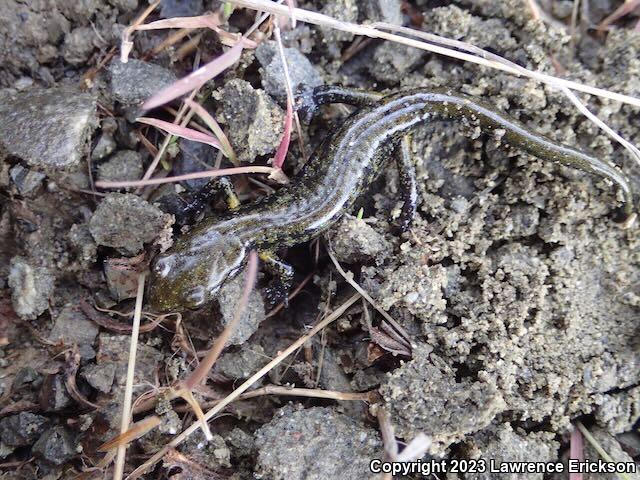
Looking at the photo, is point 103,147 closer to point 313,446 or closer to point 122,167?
point 122,167

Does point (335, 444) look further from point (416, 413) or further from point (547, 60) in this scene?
point (547, 60)

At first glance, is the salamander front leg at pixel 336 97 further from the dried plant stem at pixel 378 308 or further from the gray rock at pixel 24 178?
the gray rock at pixel 24 178

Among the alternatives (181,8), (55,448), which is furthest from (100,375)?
(181,8)

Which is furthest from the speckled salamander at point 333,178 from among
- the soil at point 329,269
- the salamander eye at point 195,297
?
the soil at point 329,269

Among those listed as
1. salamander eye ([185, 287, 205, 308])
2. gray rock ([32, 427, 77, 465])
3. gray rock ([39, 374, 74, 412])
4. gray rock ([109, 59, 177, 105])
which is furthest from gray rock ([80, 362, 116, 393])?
gray rock ([109, 59, 177, 105])

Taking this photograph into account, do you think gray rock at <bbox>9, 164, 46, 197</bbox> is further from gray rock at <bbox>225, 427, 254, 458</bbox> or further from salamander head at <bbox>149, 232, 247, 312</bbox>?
gray rock at <bbox>225, 427, 254, 458</bbox>

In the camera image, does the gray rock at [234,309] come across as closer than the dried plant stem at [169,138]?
Yes
